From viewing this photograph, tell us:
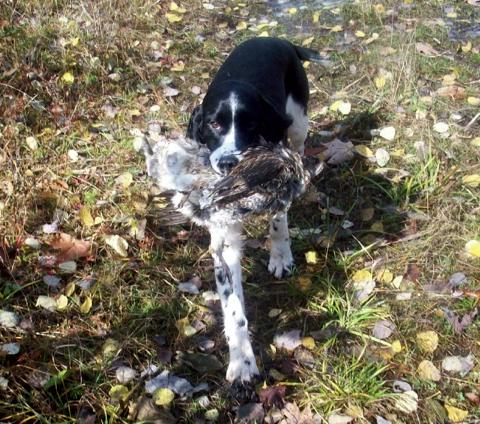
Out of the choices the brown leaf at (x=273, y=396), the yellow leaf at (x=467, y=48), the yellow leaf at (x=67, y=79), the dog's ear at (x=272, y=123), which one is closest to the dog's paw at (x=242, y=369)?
the brown leaf at (x=273, y=396)

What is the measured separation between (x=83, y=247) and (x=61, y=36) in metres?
2.39

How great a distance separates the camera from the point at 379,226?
3449 mm

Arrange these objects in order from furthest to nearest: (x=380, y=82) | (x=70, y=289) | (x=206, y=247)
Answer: (x=380, y=82)
(x=206, y=247)
(x=70, y=289)

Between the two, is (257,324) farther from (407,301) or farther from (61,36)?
(61,36)

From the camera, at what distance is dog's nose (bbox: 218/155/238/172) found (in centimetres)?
246

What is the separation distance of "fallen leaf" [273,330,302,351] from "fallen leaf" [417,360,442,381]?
55 centimetres

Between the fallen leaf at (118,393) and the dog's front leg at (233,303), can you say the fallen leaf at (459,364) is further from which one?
the fallen leaf at (118,393)

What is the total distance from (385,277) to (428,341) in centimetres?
47

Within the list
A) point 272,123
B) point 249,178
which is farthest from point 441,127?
point 249,178

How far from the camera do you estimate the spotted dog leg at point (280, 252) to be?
3.23 meters

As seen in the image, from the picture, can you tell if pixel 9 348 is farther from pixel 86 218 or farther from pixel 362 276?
pixel 362 276

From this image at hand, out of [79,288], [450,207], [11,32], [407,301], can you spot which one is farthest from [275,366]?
[11,32]

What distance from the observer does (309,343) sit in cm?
276

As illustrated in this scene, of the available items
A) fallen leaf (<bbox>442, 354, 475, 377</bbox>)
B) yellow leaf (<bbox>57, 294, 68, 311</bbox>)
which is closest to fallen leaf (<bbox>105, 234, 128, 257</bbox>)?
yellow leaf (<bbox>57, 294, 68, 311</bbox>)
